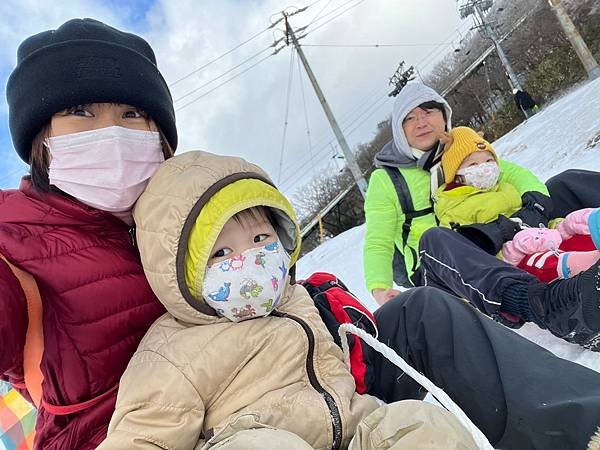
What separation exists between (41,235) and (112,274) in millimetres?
221

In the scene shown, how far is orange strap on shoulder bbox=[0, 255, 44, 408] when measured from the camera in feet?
4.09

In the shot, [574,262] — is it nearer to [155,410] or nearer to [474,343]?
[474,343]

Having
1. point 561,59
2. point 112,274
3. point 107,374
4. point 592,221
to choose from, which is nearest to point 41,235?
point 112,274

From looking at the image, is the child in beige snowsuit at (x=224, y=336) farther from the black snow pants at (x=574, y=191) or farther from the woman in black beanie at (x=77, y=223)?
the black snow pants at (x=574, y=191)

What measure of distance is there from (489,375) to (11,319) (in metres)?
1.24

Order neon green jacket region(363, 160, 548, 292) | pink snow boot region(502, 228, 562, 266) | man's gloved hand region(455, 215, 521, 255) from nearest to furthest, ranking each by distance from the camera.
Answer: pink snow boot region(502, 228, 562, 266) → man's gloved hand region(455, 215, 521, 255) → neon green jacket region(363, 160, 548, 292)

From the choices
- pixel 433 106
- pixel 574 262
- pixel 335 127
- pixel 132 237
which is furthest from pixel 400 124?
pixel 335 127

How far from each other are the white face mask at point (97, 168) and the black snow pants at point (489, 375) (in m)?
0.97

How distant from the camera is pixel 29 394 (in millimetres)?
1425

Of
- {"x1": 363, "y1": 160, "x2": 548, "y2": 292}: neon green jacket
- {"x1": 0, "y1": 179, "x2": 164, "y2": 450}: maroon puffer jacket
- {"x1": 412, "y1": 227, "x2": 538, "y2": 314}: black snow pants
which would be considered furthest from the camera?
{"x1": 363, "y1": 160, "x2": 548, "y2": 292}: neon green jacket

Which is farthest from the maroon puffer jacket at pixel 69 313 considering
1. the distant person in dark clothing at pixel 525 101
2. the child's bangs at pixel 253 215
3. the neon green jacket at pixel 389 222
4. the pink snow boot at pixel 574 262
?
the distant person in dark clothing at pixel 525 101

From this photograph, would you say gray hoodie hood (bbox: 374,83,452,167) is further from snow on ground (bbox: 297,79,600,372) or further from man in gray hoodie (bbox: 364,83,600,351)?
snow on ground (bbox: 297,79,600,372)

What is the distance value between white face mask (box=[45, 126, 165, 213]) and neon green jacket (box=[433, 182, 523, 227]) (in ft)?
5.46

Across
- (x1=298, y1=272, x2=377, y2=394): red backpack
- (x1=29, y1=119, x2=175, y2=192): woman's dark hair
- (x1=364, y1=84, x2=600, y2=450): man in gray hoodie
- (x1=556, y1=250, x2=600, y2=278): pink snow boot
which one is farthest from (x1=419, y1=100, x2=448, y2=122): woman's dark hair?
(x1=29, y1=119, x2=175, y2=192): woman's dark hair
